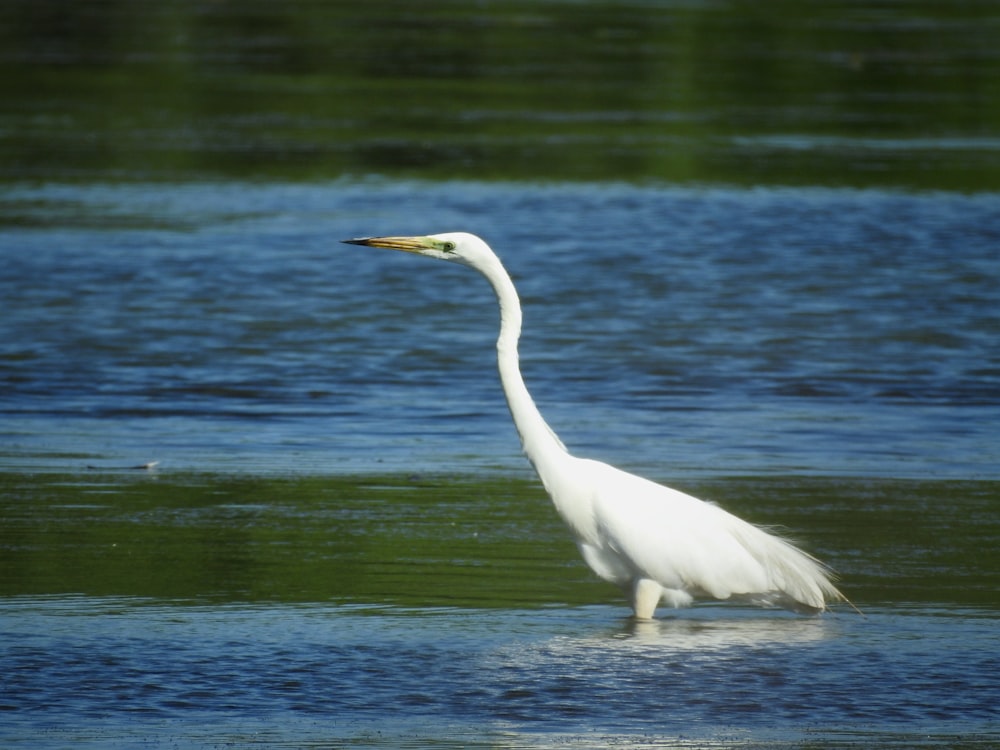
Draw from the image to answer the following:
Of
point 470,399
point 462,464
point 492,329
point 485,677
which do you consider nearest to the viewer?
point 485,677

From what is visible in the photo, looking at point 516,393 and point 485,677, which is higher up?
point 516,393

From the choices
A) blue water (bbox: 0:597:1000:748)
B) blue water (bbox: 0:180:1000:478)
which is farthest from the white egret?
blue water (bbox: 0:180:1000:478)

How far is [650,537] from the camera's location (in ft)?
24.5

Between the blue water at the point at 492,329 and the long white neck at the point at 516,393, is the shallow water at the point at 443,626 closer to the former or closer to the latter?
the long white neck at the point at 516,393

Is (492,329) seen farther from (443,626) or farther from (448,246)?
(443,626)

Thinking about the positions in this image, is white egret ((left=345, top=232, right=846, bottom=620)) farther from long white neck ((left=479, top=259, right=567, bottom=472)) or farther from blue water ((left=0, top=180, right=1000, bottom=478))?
blue water ((left=0, top=180, right=1000, bottom=478))

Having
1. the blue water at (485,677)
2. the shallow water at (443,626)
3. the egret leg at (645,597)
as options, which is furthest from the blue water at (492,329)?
the blue water at (485,677)

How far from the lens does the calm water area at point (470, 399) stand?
661cm

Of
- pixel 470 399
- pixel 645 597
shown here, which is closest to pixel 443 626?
pixel 645 597

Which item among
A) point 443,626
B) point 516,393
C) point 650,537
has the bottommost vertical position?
point 443,626

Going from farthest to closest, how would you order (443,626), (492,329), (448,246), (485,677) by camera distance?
1. (492,329)
2. (448,246)
3. (443,626)
4. (485,677)

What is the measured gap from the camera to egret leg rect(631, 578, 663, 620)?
24.6 ft

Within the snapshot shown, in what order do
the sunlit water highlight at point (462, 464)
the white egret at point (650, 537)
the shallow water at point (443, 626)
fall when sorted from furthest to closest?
the white egret at point (650, 537)
the sunlit water highlight at point (462, 464)
the shallow water at point (443, 626)

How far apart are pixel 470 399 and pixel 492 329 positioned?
7.14ft
